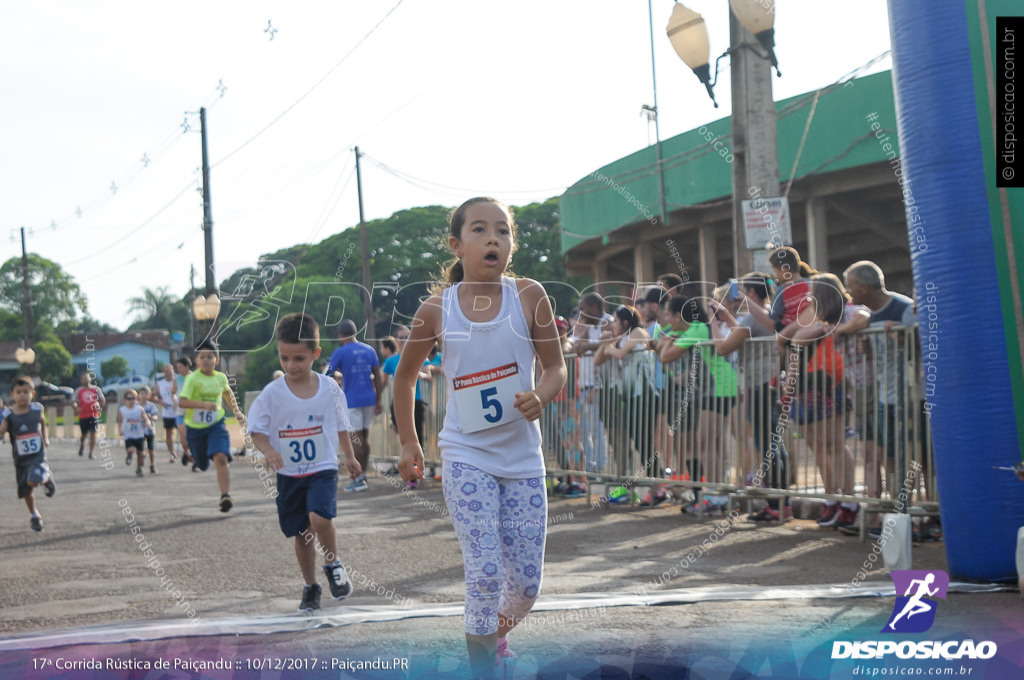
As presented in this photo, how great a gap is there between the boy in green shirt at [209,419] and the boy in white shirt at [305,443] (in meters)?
4.54

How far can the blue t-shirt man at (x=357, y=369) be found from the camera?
12.6 metres

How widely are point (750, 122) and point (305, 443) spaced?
5269 millimetres

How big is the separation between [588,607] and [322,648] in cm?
136

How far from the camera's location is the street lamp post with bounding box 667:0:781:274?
30.4 feet

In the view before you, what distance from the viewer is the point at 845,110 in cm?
2127

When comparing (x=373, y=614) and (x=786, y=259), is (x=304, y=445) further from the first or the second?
(x=786, y=259)

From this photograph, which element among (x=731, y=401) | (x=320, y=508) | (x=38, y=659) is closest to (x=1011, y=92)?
(x=731, y=401)

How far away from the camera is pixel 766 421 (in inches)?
324

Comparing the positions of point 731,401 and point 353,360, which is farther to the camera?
point 353,360

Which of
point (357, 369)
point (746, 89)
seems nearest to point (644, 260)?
point (357, 369)

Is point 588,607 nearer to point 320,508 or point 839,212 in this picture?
point 320,508

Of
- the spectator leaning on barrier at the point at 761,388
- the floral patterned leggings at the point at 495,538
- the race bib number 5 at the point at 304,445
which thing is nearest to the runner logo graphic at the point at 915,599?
the floral patterned leggings at the point at 495,538

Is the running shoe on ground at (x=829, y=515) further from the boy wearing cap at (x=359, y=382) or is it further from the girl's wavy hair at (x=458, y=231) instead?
the boy wearing cap at (x=359, y=382)

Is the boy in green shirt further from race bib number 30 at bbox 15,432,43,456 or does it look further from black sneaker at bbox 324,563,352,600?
black sneaker at bbox 324,563,352,600
